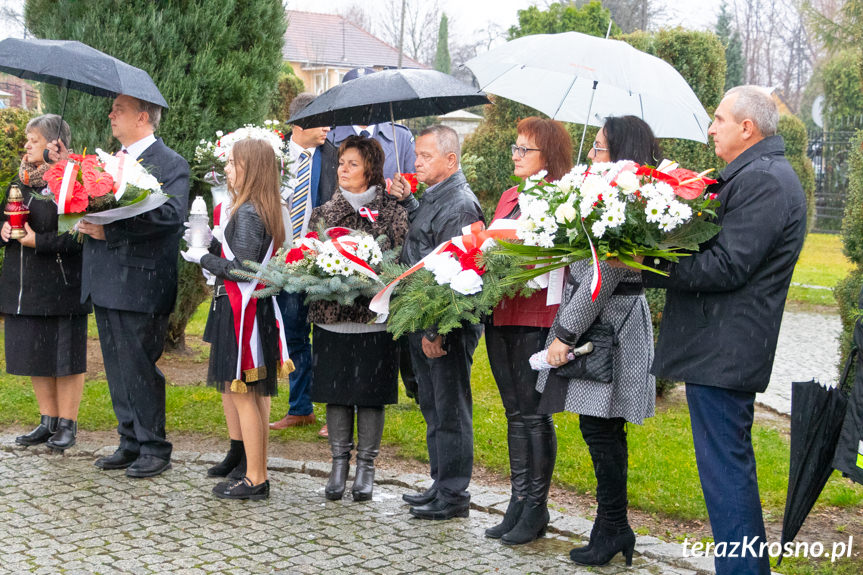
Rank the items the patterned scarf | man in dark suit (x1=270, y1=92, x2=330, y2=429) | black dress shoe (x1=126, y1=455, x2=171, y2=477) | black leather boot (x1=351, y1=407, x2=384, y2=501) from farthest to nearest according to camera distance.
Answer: man in dark suit (x1=270, y1=92, x2=330, y2=429)
the patterned scarf
black dress shoe (x1=126, y1=455, x2=171, y2=477)
black leather boot (x1=351, y1=407, x2=384, y2=501)

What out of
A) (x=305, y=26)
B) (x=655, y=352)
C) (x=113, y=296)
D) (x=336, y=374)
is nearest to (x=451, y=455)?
(x=336, y=374)

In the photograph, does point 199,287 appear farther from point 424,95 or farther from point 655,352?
point 655,352

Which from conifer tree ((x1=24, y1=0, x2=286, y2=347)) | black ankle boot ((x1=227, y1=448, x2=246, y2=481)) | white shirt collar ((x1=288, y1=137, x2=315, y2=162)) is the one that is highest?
conifer tree ((x1=24, y1=0, x2=286, y2=347))

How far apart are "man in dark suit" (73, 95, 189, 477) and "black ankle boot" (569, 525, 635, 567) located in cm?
283

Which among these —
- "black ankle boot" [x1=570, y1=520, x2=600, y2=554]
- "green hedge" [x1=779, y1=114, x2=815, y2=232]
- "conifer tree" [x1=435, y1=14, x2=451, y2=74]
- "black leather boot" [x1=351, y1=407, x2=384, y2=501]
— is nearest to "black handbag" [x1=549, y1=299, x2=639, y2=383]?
"black ankle boot" [x1=570, y1=520, x2=600, y2=554]

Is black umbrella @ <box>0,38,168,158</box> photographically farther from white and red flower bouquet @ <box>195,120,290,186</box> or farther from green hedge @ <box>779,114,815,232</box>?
green hedge @ <box>779,114,815,232</box>

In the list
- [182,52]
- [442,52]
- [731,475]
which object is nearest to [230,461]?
[731,475]

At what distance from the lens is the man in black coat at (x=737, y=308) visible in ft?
12.7

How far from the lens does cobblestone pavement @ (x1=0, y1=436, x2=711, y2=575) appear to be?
15.0 ft

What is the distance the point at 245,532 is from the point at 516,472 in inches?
58.1

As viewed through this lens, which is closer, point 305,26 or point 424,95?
point 424,95

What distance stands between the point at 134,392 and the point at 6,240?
1.38m

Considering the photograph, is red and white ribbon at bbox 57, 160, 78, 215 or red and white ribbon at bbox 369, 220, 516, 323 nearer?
red and white ribbon at bbox 369, 220, 516, 323

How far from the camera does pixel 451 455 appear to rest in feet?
17.3
